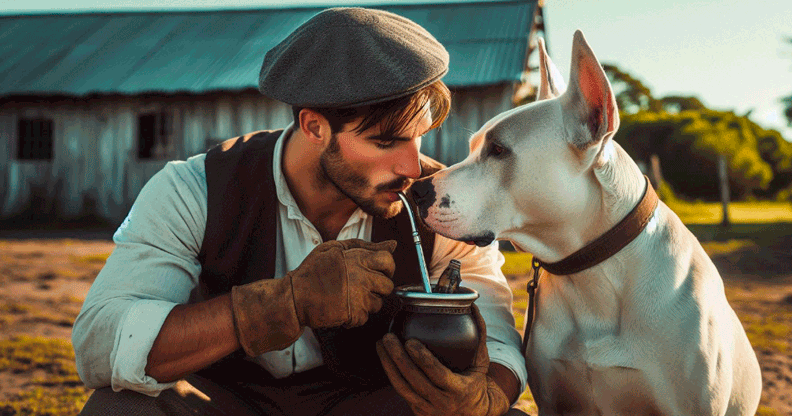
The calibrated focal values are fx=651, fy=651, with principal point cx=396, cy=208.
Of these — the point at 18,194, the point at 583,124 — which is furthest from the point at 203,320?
the point at 18,194

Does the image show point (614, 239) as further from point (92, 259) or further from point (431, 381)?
point (92, 259)

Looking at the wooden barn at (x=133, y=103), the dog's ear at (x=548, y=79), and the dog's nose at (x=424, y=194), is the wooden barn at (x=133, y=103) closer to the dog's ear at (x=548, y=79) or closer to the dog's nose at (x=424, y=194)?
the dog's ear at (x=548, y=79)

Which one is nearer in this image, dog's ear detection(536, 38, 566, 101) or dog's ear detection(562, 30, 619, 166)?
dog's ear detection(562, 30, 619, 166)

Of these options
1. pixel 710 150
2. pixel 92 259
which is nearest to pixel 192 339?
pixel 92 259

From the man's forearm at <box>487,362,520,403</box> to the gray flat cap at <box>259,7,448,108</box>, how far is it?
0.97m

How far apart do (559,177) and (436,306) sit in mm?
653

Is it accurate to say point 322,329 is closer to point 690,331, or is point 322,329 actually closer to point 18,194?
point 690,331

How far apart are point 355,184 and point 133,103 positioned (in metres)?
13.0

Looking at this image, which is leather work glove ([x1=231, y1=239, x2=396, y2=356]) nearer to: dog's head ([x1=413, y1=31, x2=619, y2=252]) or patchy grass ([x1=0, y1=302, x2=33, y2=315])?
dog's head ([x1=413, y1=31, x2=619, y2=252])

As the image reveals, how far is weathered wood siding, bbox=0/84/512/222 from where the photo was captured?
13.6 meters

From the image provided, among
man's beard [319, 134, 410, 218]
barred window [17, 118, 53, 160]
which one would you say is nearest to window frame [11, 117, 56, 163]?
barred window [17, 118, 53, 160]

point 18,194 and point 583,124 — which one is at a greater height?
point 583,124

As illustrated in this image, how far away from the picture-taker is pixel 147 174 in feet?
45.1

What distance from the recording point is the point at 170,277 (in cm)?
214
